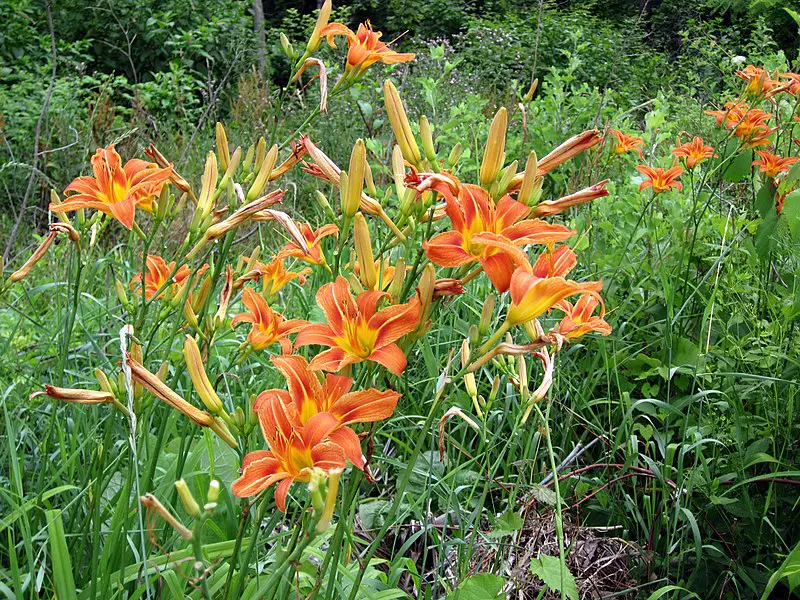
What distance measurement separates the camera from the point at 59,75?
798 centimetres

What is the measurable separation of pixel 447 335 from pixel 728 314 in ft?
3.00

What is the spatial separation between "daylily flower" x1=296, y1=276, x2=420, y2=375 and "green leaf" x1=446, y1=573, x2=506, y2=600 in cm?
68

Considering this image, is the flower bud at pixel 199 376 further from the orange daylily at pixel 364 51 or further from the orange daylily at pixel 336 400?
the orange daylily at pixel 364 51

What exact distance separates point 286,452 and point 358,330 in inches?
6.5

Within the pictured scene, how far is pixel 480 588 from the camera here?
1.34 metres

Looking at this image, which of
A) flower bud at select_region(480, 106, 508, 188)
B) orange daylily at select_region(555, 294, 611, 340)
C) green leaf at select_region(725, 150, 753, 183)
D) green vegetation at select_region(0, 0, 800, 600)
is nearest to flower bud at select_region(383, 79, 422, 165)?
green vegetation at select_region(0, 0, 800, 600)

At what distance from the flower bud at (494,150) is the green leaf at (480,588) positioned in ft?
2.52

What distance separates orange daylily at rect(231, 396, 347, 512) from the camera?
2.43 feet

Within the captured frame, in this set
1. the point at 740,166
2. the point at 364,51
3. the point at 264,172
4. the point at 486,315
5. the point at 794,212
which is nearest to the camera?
the point at 486,315

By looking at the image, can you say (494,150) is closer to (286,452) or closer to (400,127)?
(400,127)

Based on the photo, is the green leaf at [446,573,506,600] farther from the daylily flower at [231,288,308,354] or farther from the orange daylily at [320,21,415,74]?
the orange daylily at [320,21,415,74]

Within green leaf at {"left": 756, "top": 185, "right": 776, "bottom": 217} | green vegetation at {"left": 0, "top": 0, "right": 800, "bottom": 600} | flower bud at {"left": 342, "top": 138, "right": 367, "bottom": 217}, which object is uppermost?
flower bud at {"left": 342, "top": 138, "right": 367, "bottom": 217}

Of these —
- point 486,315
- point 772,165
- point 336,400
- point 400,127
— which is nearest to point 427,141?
point 400,127

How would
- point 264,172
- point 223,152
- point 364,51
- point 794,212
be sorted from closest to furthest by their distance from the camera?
point 264,172 < point 223,152 < point 364,51 < point 794,212
